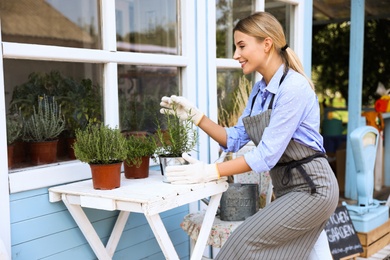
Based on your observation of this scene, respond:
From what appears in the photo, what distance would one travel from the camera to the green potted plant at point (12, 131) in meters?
1.97

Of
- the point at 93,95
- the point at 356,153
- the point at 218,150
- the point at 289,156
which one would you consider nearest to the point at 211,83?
the point at 218,150

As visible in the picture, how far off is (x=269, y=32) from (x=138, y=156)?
0.81 m

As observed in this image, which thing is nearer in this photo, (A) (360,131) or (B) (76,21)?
(B) (76,21)

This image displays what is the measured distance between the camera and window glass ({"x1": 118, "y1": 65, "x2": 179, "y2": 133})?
2.54 m

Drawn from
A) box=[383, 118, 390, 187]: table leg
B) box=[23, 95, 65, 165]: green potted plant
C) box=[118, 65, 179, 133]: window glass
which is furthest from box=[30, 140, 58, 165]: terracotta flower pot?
box=[383, 118, 390, 187]: table leg

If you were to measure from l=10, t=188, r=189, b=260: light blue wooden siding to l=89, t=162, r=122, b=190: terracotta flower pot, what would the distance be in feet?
0.94

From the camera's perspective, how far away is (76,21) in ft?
9.29

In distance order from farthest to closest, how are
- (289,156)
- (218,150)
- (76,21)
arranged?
1. (218,150)
2. (76,21)
3. (289,156)

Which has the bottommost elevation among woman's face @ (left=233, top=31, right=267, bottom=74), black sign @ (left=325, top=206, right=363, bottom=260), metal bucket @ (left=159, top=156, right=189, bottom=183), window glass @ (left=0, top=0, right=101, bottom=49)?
black sign @ (left=325, top=206, right=363, bottom=260)

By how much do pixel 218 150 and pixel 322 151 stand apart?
1.12 meters

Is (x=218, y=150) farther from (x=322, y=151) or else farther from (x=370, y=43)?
(x=370, y=43)

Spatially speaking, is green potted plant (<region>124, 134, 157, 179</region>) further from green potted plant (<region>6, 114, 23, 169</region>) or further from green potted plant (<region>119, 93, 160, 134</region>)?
green potted plant (<region>6, 114, 23, 169</region>)

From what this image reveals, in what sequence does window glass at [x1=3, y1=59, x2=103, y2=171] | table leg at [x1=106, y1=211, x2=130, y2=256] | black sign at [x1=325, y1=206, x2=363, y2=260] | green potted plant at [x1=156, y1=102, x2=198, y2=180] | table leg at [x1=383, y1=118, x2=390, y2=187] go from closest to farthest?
1. window glass at [x1=3, y1=59, x2=103, y2=171]
2. green potted plant at [x1=156, y1=102, x2=198, y2=180]
3. table leg at [x1=106, y1=211, x2=130, y2=256]
4. black sign at [x1=325, y1=206, x2=363, y2=260]
5. table leg at [x1=383, y1=118, x2=390, y2=187]

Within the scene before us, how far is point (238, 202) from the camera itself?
2.47m
